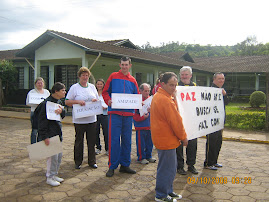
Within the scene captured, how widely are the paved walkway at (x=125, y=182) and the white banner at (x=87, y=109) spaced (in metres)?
1.08

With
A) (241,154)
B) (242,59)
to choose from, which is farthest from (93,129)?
(242,59)

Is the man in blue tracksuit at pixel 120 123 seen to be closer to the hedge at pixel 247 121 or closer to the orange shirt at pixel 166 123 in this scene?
the orange shirt at pixel 166 123

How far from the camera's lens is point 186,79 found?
16.1ft

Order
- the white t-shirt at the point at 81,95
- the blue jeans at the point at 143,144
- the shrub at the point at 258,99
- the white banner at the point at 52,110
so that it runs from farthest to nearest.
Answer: the shrub at the point at 258,99 → the blue jeans at the point at 143,144 → the white t-shirt at the point at 81,95 → the white banner at the point at 52,110

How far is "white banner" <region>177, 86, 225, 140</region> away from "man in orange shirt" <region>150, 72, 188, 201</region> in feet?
1.96

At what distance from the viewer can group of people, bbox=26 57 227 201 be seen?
3.44 metres

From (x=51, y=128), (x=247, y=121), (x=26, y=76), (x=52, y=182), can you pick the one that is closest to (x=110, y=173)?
(x=52, y=182)

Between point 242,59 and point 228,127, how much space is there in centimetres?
2740

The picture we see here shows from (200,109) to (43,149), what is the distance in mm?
2660

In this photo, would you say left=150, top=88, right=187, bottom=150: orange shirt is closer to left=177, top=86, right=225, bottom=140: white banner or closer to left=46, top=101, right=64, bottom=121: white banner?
left=177, top=86, right=225, bottom=140: white banner

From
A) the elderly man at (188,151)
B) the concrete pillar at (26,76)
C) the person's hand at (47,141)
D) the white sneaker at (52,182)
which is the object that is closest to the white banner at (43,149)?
the person's hand at (47,141)

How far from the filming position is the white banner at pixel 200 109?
13.5 feet

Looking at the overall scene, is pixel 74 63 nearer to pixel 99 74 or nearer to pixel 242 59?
pixel 99 74

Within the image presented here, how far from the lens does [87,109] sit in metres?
5.00
